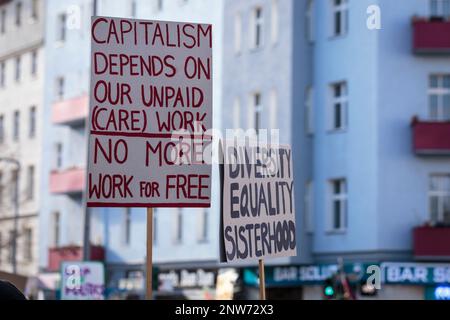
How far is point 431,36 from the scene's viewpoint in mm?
41438

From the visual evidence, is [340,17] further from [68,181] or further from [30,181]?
[30,181]

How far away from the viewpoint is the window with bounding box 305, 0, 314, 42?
4400cm

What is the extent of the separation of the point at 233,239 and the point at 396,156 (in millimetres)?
31252

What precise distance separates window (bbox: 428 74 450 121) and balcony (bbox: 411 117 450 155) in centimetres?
63

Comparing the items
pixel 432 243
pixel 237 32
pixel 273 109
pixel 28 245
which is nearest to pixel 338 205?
pixel 432 243

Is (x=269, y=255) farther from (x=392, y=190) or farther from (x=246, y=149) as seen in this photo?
(x=392, y=190)

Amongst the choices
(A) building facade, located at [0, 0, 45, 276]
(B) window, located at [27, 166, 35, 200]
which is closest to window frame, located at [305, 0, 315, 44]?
(A) building facade, located at [0, 0, 45, 276]

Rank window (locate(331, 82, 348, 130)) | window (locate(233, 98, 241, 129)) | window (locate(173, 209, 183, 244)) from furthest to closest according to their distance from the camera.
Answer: window (locate(173, 209, 183, 244)) → window (locate(233, 98, 241, 129)) → window (locate(331, 82, 348, 130))

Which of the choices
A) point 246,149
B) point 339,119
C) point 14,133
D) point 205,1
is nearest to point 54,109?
point 14,133

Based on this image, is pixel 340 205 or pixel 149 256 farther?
pixel 340 205

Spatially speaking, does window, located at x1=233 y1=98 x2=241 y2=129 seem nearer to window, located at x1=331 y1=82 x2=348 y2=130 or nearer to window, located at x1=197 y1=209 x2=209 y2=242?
window, located at x1=197 y1=209 x2=209 y2=242

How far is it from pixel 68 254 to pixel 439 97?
702 inches

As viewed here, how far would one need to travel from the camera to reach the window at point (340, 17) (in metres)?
42.6

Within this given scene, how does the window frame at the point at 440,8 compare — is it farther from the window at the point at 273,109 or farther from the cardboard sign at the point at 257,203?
the cardboard sign at the point at 257,203
